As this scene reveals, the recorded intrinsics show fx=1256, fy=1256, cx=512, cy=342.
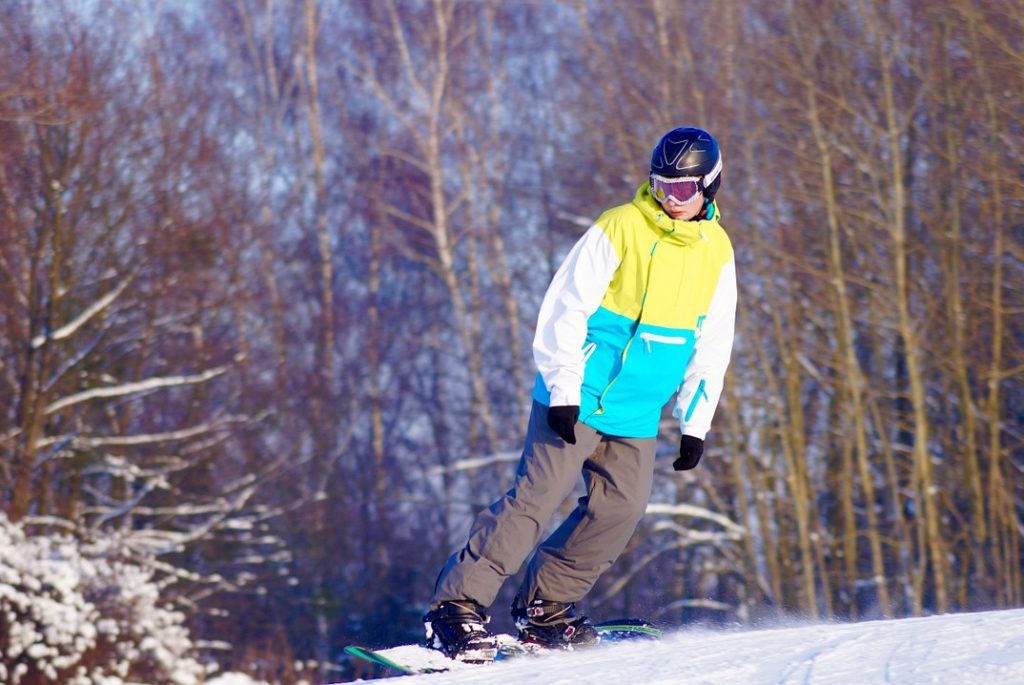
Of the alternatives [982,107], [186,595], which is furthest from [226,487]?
[982,107]

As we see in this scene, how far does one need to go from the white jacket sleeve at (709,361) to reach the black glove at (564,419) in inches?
15.7

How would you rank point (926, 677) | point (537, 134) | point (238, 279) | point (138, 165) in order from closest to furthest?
point (926, 677), point (138, 165), point (238, 279), point (537, 134)

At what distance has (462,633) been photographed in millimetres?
3535

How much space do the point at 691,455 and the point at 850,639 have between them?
709mm

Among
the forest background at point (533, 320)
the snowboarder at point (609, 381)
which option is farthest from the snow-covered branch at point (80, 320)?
the snowboarder at point (609, 381)

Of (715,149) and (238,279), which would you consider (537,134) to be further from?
(715,149)

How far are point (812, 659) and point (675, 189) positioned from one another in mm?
1287

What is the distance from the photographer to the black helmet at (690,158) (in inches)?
135

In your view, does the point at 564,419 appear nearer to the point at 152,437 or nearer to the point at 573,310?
the point at 573,310

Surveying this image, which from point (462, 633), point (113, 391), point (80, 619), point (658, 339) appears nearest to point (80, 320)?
point (113, 391)

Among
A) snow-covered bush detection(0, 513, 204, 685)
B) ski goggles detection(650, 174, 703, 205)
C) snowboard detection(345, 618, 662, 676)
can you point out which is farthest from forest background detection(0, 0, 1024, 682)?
ski goggles detection(650, 174, 703, 205)

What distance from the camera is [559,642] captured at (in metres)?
3.71

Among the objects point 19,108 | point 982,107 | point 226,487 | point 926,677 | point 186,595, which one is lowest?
point 186,595

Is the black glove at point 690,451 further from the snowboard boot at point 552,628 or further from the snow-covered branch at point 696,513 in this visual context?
the snow-covered branch at point 696,513
